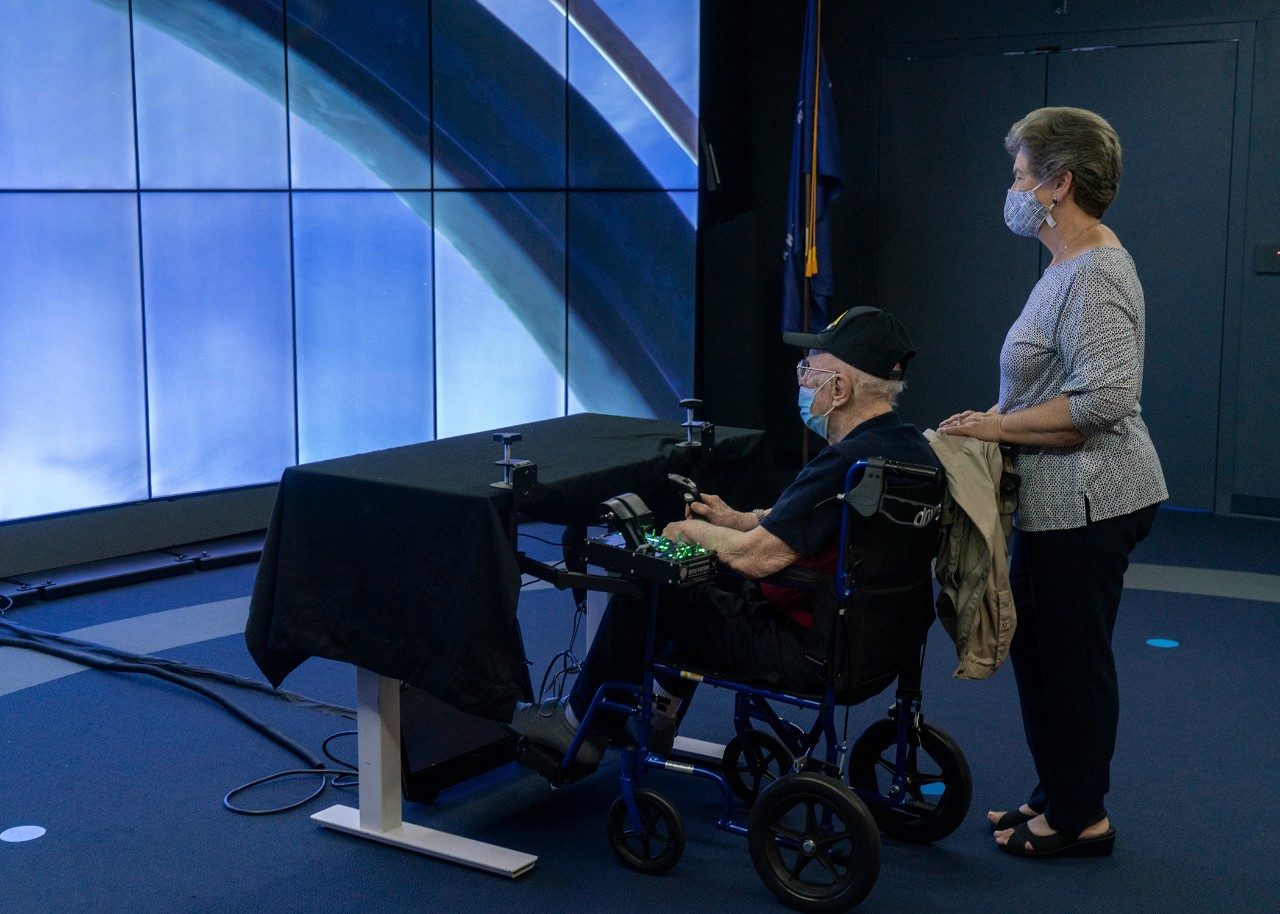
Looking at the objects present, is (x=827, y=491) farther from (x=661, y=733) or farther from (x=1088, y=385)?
(x=661, y=733)

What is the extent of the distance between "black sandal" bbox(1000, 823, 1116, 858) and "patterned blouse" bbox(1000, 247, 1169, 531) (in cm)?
68

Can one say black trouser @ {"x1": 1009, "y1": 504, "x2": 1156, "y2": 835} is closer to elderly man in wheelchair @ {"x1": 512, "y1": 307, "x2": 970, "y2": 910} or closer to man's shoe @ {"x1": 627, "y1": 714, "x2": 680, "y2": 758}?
elderly man in wheelchair @ {"x1": 512, "y1": 307, "x2": 970, "y2": 910}

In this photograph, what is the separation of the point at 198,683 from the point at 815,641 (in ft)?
6.78

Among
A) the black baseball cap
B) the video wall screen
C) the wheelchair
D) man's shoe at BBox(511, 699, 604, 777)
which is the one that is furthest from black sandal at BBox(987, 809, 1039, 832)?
the video wall screen

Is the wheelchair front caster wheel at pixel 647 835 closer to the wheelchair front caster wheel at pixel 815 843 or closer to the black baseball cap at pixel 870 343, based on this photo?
the wheelchair front caster wheel at pixel 815 843

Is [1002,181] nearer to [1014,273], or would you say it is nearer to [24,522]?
[1014,273]

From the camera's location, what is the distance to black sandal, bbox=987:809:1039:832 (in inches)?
123

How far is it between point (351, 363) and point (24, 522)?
4.90 ft

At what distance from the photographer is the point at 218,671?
4.24 metres

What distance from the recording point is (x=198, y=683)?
409 cm

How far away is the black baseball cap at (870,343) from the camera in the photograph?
9.43ft

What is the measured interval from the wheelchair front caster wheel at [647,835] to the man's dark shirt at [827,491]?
0.57 metres

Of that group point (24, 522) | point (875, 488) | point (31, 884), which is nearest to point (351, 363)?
point (24, 522)

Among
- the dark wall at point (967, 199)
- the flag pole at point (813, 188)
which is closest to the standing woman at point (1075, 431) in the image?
the flag pole at point (813, 188)
